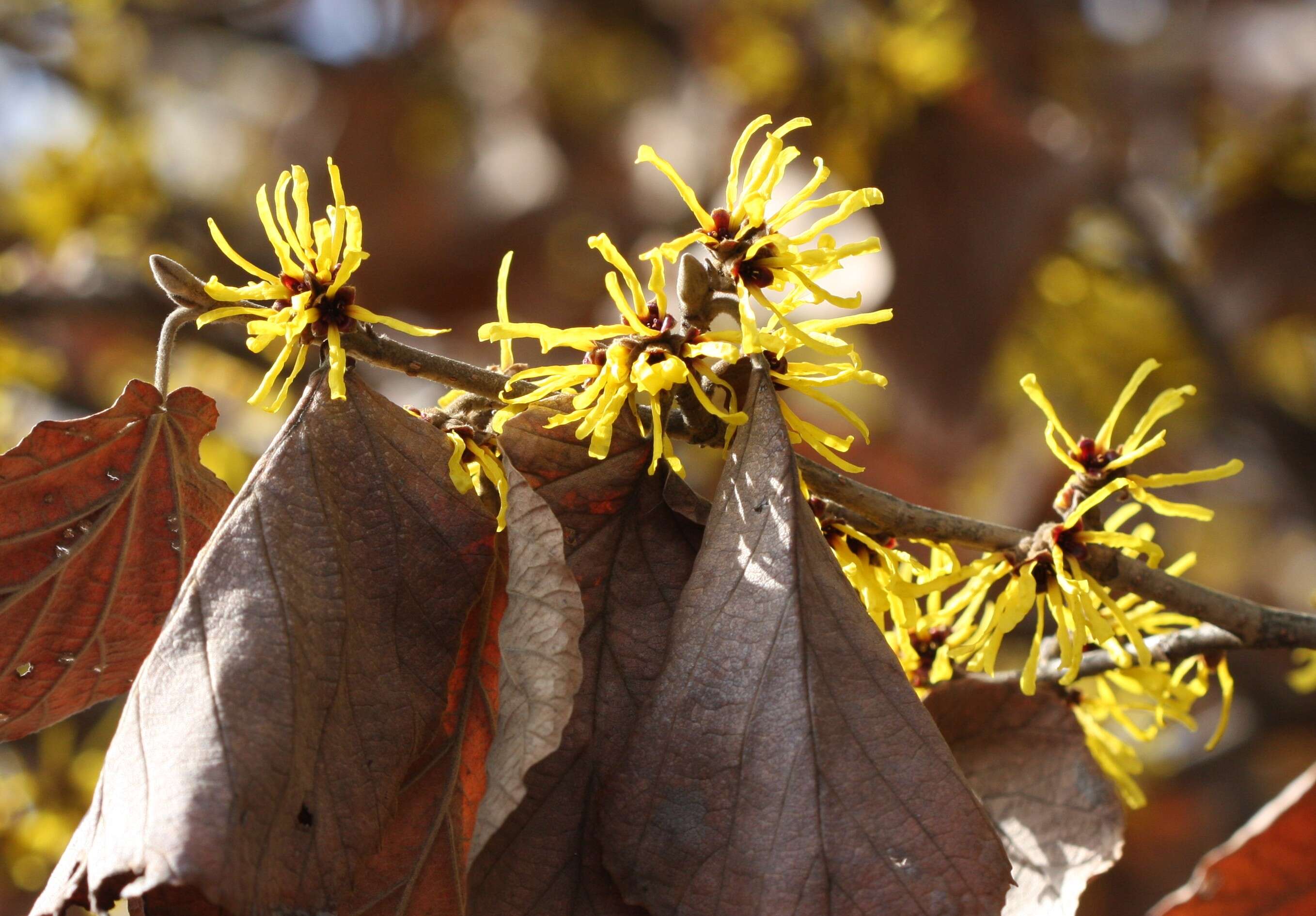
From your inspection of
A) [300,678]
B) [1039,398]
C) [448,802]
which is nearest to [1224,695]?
[1039,398]

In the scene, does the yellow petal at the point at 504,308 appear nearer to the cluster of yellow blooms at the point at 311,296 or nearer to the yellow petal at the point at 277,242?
the cluster of yellow blooms at the point at 311,296

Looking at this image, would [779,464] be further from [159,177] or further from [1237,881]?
[159,177]

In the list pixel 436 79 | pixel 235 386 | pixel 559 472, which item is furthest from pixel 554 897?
pixel 436 79

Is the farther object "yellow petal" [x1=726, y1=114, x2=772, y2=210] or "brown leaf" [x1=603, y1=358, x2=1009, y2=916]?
"yellow petal" [x1=726, y1=114, x2=772, y2=210]

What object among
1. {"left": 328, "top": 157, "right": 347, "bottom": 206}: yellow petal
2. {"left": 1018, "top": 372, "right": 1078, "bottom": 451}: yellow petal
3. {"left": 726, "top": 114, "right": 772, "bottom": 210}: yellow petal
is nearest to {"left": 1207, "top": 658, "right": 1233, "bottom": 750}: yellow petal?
{"left": 1018, "top": 372, "right": 1078, "bottom": 451}: yellow petal

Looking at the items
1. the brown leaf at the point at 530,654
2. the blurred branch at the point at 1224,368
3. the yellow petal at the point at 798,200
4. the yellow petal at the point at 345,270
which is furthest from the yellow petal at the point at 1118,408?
the blurred branch at the point at 1224,368

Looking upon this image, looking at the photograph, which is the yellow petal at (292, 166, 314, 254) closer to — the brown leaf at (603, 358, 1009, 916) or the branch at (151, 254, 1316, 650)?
the branch at (151, 254, 1316, 650)
